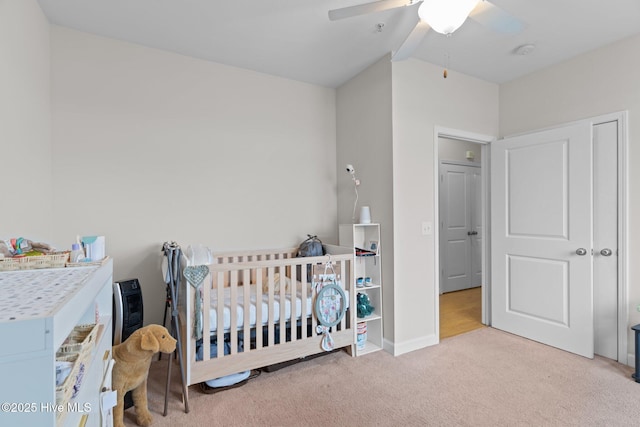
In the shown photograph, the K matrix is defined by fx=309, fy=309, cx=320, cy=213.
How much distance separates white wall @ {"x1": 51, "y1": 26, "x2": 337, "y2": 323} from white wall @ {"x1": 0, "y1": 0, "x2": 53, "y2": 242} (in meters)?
0.15

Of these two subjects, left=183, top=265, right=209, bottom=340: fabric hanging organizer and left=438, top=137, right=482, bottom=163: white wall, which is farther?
left=438, top=137, right=482, bottom=163: white wall

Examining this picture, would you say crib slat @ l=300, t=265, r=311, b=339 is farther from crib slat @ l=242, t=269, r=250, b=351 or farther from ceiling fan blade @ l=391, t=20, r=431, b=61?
ceiling fan blade @ l=391, t=20, r=431, b=61

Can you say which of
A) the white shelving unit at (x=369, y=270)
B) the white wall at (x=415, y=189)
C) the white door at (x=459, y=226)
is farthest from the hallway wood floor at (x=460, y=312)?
the white shelving unit at (x=369, y=270)

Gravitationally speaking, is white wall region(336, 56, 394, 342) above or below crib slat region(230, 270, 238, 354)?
above

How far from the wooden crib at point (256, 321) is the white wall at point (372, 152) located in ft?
1.11

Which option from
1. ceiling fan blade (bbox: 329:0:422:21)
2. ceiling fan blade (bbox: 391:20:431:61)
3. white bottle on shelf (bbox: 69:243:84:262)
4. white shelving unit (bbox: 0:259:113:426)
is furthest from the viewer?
ceiling fan blade (bbox: 391:20:431:61)

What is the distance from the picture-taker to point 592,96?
8.19 feet

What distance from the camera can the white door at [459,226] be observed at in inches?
176

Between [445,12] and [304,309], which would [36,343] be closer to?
[445,12]

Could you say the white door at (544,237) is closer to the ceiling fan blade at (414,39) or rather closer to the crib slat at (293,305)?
the ceiling fan blade at (414,39)

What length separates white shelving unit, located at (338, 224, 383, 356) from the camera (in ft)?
8.51

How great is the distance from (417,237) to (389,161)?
2.28ft

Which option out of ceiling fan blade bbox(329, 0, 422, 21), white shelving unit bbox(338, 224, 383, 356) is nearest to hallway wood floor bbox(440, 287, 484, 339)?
white shelving unit bbox(338, 224, 383, 356)

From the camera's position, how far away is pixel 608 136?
2.41 metres
